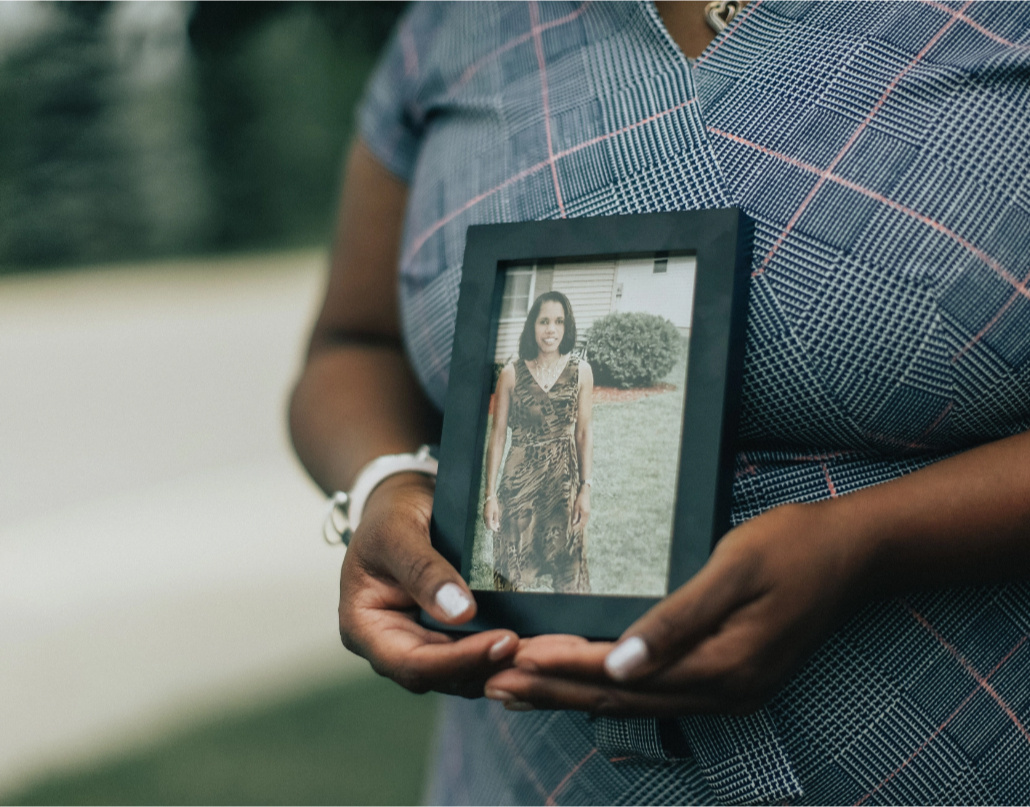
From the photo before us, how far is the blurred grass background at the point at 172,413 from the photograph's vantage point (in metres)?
2.30

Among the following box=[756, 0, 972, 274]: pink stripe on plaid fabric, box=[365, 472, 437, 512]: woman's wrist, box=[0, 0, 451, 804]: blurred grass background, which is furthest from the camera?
box=[0, 0, 451, 804]: blurred grass background

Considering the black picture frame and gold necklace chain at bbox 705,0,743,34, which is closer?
the black picture frame

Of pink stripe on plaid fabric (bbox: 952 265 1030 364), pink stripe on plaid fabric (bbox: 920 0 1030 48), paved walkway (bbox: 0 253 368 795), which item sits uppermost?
pink stripe on plaid fabric (bbox: 920 0 1030 48)

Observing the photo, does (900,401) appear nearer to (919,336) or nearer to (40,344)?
(919,336)

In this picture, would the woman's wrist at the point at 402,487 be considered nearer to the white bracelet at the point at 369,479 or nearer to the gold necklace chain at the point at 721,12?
the white bracelet at the point at 369,479

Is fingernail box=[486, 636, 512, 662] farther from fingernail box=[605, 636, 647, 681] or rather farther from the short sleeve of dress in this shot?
the short sleeve of dress

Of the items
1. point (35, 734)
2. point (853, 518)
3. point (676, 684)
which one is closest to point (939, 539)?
point (853, 518)

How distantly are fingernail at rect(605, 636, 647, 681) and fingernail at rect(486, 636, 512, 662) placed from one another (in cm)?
7

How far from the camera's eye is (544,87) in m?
0.77

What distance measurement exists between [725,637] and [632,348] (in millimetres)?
200

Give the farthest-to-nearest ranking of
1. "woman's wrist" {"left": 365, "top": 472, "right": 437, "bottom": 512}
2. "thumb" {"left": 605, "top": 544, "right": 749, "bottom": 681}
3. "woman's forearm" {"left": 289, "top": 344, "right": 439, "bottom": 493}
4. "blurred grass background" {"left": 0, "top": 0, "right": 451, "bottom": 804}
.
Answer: "blurred grass background" {"left": 0, "top": 0, "right": 451, "bottom": 804} → "woman's forearm" {"left": 289, "top": 344, "right": 439, "bottom": 493} → "woman's wrist" {"left": 365, "top": 472, "right": 437, "bottom": 512} → "thumb" {"left": 605, "top": 544, "right": 749, "bottom": 681}

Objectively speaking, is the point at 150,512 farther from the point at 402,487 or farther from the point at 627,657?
the point at 627,657

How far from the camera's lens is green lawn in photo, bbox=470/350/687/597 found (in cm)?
57

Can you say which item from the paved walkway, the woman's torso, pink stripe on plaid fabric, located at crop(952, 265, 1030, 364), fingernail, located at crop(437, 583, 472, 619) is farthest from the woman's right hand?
the paved walkway
